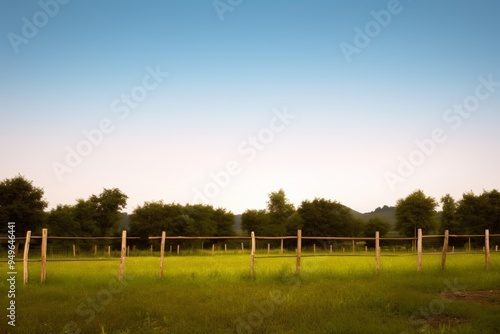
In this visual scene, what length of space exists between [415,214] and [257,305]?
54799mm

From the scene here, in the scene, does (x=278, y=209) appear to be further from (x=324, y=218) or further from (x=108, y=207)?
(x=108, y=207)

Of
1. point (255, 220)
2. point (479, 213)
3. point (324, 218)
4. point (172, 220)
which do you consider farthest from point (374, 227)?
point (172, 220)

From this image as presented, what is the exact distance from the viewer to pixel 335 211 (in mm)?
65125

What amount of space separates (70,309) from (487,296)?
10691mm

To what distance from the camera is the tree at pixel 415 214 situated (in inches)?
A: 2265

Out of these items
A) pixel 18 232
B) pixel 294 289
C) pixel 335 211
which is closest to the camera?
pixel 294 289

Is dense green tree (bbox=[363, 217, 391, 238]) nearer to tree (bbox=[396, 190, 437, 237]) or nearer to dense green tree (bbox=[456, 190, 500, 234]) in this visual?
tree (bbox=[396, 190, 437, 237])

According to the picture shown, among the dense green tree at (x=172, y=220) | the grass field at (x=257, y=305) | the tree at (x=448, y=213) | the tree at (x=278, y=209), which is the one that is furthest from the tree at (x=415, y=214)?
the grass field at (x=257, y=305)

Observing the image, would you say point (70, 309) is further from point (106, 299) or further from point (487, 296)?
point (487, 296)

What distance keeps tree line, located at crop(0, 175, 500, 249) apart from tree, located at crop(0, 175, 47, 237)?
0.10m

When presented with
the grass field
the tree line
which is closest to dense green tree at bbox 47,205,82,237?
the tree line

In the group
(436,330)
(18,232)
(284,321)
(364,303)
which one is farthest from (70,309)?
(18,232)

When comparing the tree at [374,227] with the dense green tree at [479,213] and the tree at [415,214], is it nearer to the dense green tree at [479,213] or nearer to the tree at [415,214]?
the tree at [415,214]

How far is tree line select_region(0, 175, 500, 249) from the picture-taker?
5247 cm
